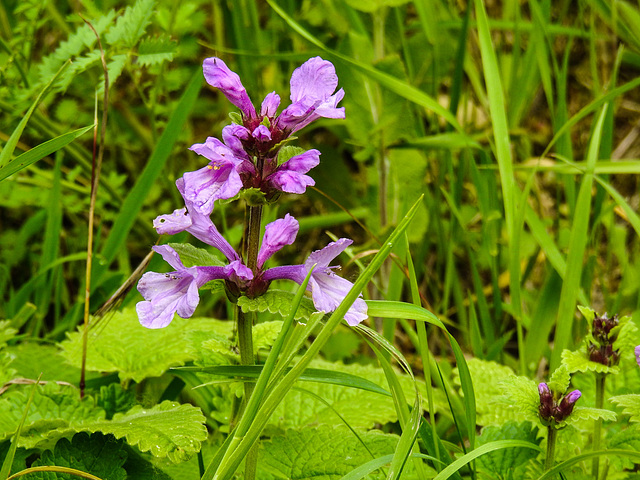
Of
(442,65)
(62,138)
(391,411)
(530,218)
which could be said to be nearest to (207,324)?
(391,411)

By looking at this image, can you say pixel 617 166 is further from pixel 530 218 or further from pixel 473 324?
pixel 473 324

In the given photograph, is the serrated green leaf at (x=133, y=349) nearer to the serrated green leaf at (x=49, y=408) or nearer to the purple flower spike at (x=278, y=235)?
the serrated green leaf at (x=49, y=408)

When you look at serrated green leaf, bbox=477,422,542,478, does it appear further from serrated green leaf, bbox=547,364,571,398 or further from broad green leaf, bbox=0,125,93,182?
broad green leaf, bbox=0,125,93,182

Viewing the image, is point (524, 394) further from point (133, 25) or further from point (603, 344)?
point (133, 25)

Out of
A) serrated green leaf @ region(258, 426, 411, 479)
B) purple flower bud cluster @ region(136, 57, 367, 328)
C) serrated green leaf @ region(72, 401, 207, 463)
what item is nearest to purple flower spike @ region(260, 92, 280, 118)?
purple flower bud cluster @ region(136, 57, 367, 328)

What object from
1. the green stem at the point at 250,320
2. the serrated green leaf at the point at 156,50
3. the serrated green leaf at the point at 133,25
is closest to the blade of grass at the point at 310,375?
the green stem at the point at 250,320

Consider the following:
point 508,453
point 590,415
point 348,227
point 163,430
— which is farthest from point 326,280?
point 348,227
